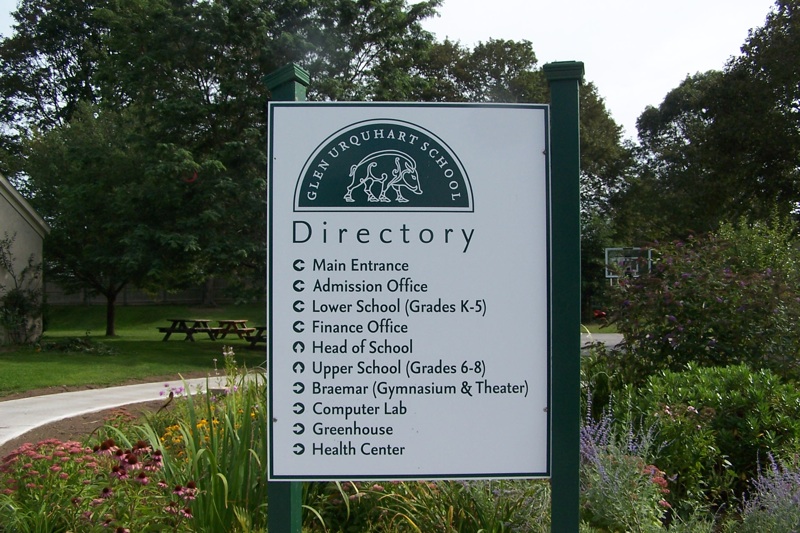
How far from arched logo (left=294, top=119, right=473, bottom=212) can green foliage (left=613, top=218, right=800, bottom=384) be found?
4647mm

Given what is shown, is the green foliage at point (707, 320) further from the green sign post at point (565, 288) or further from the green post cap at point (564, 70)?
the green post cap at point (564, 70)

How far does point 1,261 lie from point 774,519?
1910cm

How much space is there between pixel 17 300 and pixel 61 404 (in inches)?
401

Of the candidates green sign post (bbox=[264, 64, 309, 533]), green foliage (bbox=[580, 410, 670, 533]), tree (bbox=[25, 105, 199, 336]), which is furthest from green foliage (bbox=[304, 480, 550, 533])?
tree (bbox=[25, 105, 199, 336])

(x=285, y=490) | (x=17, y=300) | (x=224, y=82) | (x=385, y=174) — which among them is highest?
(x=224, y=82)

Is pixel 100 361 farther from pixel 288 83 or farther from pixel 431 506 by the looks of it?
pixel 288 83

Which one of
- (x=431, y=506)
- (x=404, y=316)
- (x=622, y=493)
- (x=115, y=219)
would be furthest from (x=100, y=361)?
(x=404, y=316)

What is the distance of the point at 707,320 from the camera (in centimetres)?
686

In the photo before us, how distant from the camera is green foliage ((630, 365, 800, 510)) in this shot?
14.9 feet

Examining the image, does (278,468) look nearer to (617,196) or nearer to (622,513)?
(622,513)

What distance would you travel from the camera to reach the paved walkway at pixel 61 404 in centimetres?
844

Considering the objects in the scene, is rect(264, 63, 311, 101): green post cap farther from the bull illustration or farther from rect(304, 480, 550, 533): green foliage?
rect(304, 480, 550, 533): green foliage

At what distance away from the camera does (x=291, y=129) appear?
110 inches

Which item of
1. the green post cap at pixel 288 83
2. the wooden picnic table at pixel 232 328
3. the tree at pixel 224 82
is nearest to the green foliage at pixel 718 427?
the green post cap at pixel 288 83
